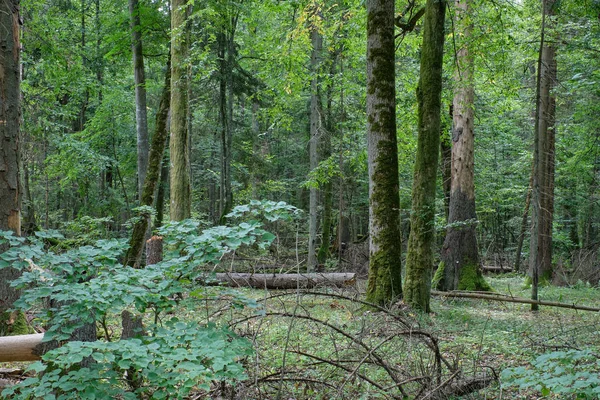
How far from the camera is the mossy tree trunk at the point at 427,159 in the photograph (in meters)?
7.66

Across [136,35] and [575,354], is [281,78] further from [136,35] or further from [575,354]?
[575,354]

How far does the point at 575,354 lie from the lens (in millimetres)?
3164

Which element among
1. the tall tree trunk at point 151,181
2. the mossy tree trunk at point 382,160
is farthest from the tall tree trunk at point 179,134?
the mossy tree trunk at point 382,160

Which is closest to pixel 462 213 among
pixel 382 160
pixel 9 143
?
pixel 382 160

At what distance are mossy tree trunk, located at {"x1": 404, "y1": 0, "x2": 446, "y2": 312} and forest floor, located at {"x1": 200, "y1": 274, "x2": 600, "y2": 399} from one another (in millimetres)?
670

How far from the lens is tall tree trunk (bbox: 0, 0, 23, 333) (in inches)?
196

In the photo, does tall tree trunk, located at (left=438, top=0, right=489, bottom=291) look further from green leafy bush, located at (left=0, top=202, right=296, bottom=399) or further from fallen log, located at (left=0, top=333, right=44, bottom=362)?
fallen log, located at (left=0, top=333, right=44, bottom=362)

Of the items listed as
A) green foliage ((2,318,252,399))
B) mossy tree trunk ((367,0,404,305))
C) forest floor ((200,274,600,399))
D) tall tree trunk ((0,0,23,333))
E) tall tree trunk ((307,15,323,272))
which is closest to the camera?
green foliage ((2,318,252,399))

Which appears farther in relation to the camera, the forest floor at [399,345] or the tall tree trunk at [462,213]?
the tall tree trunk at [462,213]

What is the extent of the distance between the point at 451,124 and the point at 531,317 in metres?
6.12

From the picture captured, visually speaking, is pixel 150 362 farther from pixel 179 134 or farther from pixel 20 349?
pixel 179 134

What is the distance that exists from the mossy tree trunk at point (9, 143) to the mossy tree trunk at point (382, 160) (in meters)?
5.02

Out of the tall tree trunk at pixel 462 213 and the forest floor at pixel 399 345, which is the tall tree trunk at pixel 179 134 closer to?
the forest floor at pixel 399 345

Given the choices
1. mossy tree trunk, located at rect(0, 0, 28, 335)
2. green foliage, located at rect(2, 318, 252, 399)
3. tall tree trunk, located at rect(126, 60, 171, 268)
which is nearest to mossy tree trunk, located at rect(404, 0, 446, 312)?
green foliage, located at rect(2, 318, 252, 399)
